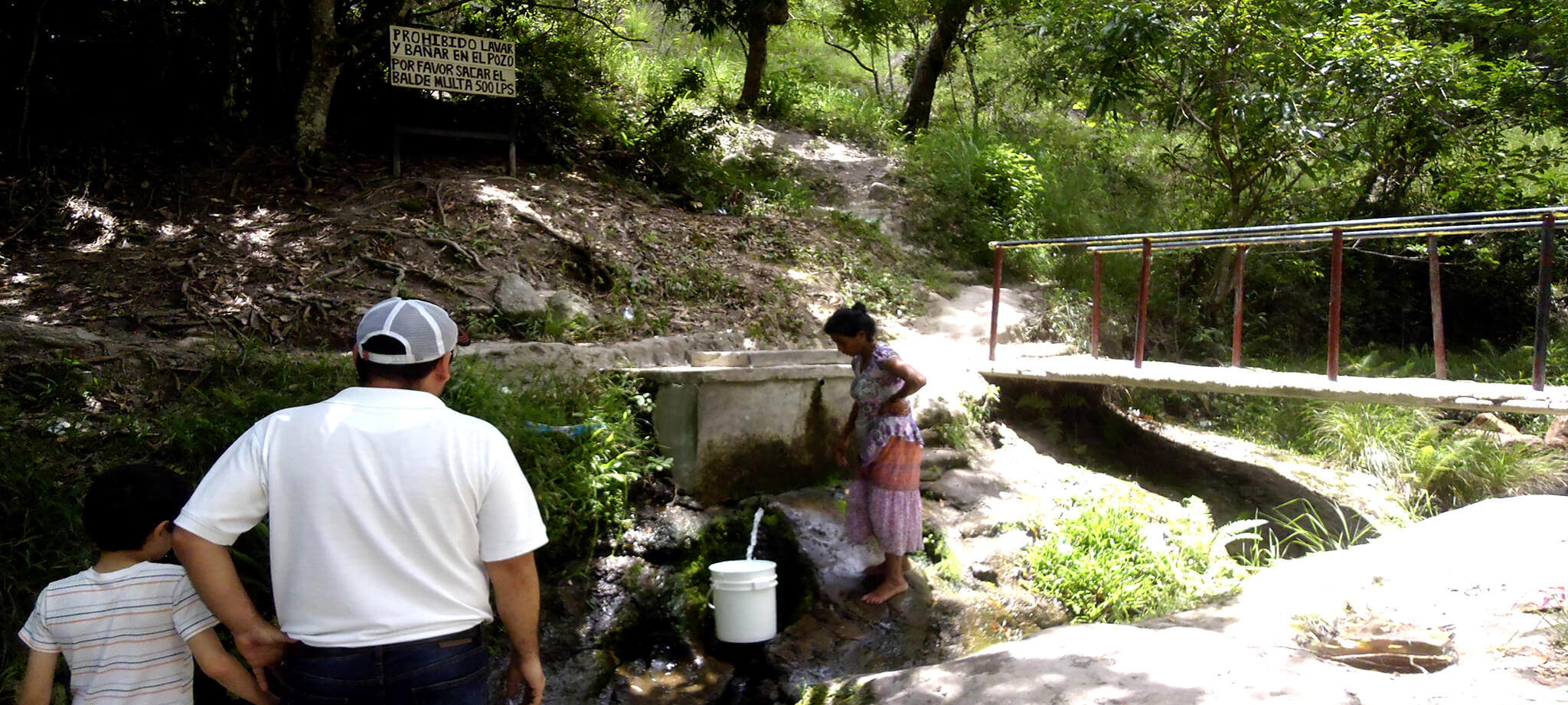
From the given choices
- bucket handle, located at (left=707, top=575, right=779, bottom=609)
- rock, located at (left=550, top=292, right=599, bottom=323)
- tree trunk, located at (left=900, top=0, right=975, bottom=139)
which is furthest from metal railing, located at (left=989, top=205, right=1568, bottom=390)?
tree trunk, located at (left=900, top=0, right=975, bottom=139)

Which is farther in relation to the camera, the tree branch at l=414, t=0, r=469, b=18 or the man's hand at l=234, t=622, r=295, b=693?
the tree branch at l=414, t=0, r=469, b=18

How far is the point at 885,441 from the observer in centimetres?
467

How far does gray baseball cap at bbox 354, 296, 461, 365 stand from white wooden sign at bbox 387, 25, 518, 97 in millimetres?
6409

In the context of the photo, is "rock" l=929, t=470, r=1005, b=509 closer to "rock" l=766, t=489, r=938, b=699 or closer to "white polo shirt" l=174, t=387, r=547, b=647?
"rock" l=766, t=489, r=938, b=699

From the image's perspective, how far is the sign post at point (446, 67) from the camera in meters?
7.76

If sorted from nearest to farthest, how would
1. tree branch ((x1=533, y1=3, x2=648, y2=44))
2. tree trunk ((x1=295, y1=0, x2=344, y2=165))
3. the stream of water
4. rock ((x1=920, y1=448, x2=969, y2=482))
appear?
the stream of water
rock ((x1=920, y1=448, x2=969, y2=482))
tree trunk ((x1=295, y1=0, x2=344, y2=165))
tree branch ((x1=533, y1=3, x2=648, y2=44))

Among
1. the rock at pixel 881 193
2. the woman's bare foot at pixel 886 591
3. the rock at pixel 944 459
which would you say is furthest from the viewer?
the rock at pixel 881 193

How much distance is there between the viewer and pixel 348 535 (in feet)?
6.29

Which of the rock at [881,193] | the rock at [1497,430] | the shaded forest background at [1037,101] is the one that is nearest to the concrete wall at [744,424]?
the shaded forest background at [1037,101]

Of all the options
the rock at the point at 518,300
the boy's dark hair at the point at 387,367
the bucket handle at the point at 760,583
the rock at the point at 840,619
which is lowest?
the rock at the point at 840,619

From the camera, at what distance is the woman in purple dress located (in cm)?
458

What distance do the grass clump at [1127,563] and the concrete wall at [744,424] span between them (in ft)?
4.65

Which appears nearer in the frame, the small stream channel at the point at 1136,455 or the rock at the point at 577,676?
the rock at the point at 577,676

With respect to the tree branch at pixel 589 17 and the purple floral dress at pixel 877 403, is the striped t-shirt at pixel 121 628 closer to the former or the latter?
the purple floral dress at pixel 877 403
